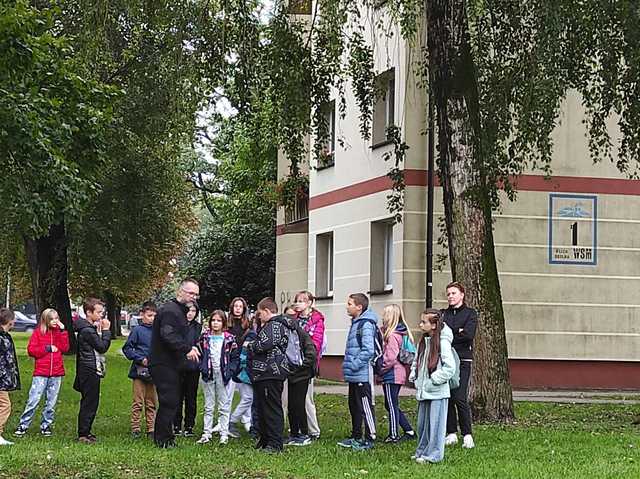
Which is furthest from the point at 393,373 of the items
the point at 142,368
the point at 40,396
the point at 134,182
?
the point at 134,182

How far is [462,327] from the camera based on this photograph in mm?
13930

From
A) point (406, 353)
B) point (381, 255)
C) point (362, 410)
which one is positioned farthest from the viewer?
point (381, 255)

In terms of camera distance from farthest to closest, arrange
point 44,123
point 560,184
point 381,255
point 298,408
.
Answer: point 381,255 → point 560,184 → point 44,123 → point 298,408

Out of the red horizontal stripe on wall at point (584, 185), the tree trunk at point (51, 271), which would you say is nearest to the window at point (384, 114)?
the red horizontal stripe on wall at point (584, 185)

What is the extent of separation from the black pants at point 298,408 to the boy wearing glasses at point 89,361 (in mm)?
2444

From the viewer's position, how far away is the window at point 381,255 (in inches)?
1039

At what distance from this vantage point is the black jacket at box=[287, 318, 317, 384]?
Answer: 13977 mm

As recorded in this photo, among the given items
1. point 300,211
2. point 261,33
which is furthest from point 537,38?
point 300,211

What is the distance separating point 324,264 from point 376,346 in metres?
16.0

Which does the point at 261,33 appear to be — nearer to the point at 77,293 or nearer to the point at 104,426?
the point at 104,426

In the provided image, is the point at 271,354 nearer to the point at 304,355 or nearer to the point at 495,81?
the point at 304,355

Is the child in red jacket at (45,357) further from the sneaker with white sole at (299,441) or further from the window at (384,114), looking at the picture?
the window at (384,114)

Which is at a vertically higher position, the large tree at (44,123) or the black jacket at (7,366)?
the large tree at (44,123)

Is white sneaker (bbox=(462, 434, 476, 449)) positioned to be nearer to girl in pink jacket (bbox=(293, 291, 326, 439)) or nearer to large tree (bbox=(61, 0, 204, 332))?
girl in pink jacket (bbox=(293, 291, 326, 439))
